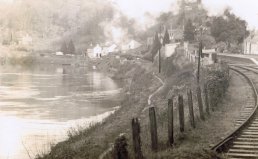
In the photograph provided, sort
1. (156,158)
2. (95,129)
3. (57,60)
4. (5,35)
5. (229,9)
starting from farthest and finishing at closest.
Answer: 1. (5,35)
2. (57,60)
3. (229,9)
4. (95,129)
5. (156,158)

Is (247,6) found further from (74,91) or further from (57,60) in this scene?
(57,60)

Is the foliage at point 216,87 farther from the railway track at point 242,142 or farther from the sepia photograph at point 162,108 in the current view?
the railway track at point 242,142

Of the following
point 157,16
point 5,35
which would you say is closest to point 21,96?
point 157,16

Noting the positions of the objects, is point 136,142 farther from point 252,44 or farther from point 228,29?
point 228,29

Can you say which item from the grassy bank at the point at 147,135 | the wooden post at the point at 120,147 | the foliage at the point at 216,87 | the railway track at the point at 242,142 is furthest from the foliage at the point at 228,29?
the wooden post at the point at 120,147

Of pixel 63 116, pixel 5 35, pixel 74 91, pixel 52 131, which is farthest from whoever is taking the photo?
pixel 5 35

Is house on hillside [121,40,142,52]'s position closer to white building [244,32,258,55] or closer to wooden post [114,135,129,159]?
white building [244,32,258,55]

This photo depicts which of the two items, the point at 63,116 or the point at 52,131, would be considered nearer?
the point at 52,131

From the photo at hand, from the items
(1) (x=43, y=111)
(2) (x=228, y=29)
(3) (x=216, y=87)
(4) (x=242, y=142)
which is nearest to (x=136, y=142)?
(4) (x=242, y=142)
